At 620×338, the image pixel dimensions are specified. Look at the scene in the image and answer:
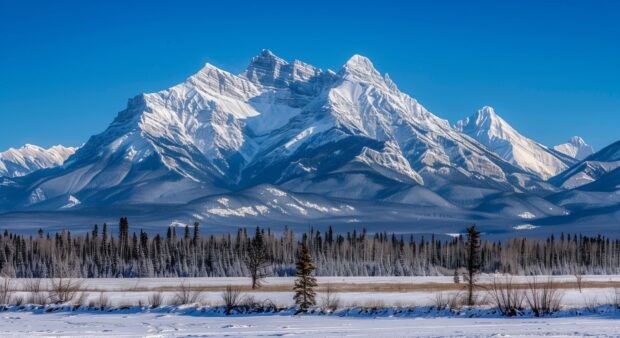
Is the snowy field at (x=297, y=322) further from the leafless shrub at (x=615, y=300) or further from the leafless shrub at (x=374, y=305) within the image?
the leafless shrub at (x=374, y=305)

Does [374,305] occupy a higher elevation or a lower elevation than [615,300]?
lower

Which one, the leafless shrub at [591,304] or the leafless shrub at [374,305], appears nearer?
the leafless shrub at [591,304]

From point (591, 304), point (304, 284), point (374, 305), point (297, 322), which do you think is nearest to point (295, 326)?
point (297, 322)

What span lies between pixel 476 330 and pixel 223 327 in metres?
14.2

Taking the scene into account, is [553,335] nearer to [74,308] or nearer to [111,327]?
[111,327]

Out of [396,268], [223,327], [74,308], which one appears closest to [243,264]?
→ [396,268]

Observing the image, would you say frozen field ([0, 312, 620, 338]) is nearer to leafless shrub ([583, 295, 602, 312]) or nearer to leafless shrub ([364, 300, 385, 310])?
leafless shrub ([583, 295, 602, 312])

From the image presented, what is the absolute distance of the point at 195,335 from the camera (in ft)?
160

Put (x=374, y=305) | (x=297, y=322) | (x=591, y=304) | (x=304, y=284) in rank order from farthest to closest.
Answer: (x=374, y=305), (x=304, y=284), (x=591, y=304), (x=297, y=322)

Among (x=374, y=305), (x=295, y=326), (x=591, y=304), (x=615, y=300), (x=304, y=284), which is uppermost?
(x=304, y=284)

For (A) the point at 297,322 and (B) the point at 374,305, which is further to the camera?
(B) the point at 374,305

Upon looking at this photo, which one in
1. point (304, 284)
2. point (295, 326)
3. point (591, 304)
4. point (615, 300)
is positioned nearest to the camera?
point (295, 326)

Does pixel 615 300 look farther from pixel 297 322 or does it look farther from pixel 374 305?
pixel 297 322

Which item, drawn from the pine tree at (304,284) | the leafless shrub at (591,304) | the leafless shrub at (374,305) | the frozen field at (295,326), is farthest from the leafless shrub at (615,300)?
the pine tree at (304,284)
